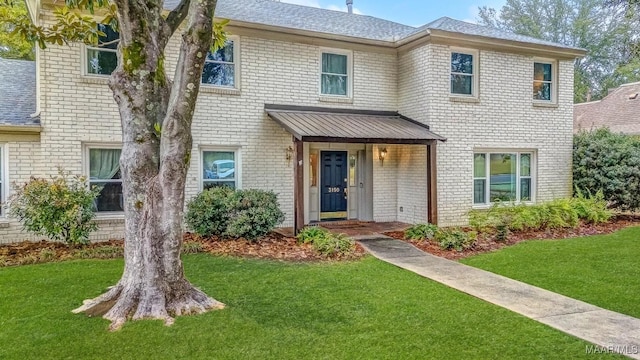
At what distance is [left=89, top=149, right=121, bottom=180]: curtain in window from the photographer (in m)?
10.3

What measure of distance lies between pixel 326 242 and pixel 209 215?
2.70 meters

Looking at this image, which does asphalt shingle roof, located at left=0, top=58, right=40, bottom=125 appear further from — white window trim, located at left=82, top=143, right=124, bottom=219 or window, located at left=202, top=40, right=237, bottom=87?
window, located at left=202, top=40, right=237, bottom=87

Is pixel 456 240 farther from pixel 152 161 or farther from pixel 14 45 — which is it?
pixel 14 45

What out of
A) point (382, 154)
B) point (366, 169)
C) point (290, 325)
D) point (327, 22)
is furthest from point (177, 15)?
point (327, 22)

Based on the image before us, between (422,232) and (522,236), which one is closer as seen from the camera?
(422,232)

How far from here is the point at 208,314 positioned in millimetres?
5316

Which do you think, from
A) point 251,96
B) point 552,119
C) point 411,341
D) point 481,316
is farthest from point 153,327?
point 552,119

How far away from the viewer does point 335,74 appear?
1262 cm

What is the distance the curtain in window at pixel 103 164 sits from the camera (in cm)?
1027

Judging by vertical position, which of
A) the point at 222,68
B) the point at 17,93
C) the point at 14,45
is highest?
the point at 14,45

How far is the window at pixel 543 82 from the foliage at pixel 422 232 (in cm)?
638

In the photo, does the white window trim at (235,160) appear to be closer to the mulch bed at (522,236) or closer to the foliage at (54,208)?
the foliage at (54,208)

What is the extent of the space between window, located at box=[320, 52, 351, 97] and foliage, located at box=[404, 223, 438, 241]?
4.45m

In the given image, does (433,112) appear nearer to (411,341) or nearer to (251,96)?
(251,96)
